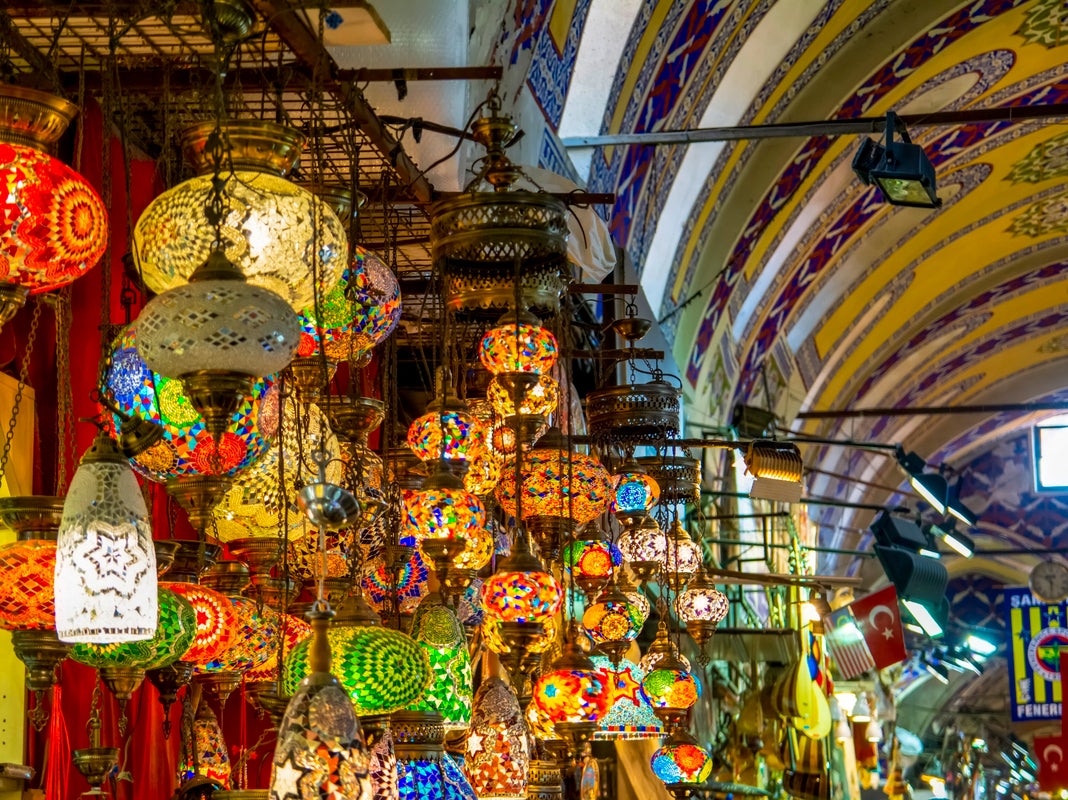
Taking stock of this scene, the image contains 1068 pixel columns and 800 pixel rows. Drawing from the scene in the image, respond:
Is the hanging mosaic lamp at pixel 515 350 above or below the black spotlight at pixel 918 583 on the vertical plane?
above

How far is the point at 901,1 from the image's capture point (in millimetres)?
9734

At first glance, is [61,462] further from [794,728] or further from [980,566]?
[980,566]

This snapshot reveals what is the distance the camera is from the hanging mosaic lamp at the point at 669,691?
5535 mm

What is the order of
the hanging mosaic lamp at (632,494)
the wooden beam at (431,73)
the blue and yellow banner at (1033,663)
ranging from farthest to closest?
the blue and yellow banner at (1033,663), the hanging mosaic lamp at (632,494), the wooden beam at (431,73)

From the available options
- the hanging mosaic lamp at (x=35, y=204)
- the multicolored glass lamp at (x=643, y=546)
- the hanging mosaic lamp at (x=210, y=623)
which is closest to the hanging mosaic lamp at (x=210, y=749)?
the hanging mosaic lamp at (x=210, y=623)

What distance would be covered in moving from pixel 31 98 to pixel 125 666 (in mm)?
Answer: 1044

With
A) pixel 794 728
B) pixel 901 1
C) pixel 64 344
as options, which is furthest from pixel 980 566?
pixel 64 344

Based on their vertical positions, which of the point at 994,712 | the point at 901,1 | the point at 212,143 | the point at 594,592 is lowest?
the point at 994,712

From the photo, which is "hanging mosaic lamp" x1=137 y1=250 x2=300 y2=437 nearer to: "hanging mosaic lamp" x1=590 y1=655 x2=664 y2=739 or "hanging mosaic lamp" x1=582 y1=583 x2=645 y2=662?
"hanging mosaic lamp" x1=582 y1=583 x2=645 y2=662

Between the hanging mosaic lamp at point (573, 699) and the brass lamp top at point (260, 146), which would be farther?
the hanging mosaic lamp at point (573, 699)

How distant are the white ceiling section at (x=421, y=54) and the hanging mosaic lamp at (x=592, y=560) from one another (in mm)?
1350

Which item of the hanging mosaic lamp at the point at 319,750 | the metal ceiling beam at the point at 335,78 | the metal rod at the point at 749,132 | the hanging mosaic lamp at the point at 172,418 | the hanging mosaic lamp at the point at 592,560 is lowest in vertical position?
the hanging mosaic lamp at the point at 319,750

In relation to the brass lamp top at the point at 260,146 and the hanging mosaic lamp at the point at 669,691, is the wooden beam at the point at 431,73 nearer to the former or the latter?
the brass lamp top at the point at 260,146

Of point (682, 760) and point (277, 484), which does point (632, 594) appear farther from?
point (277, 484)
